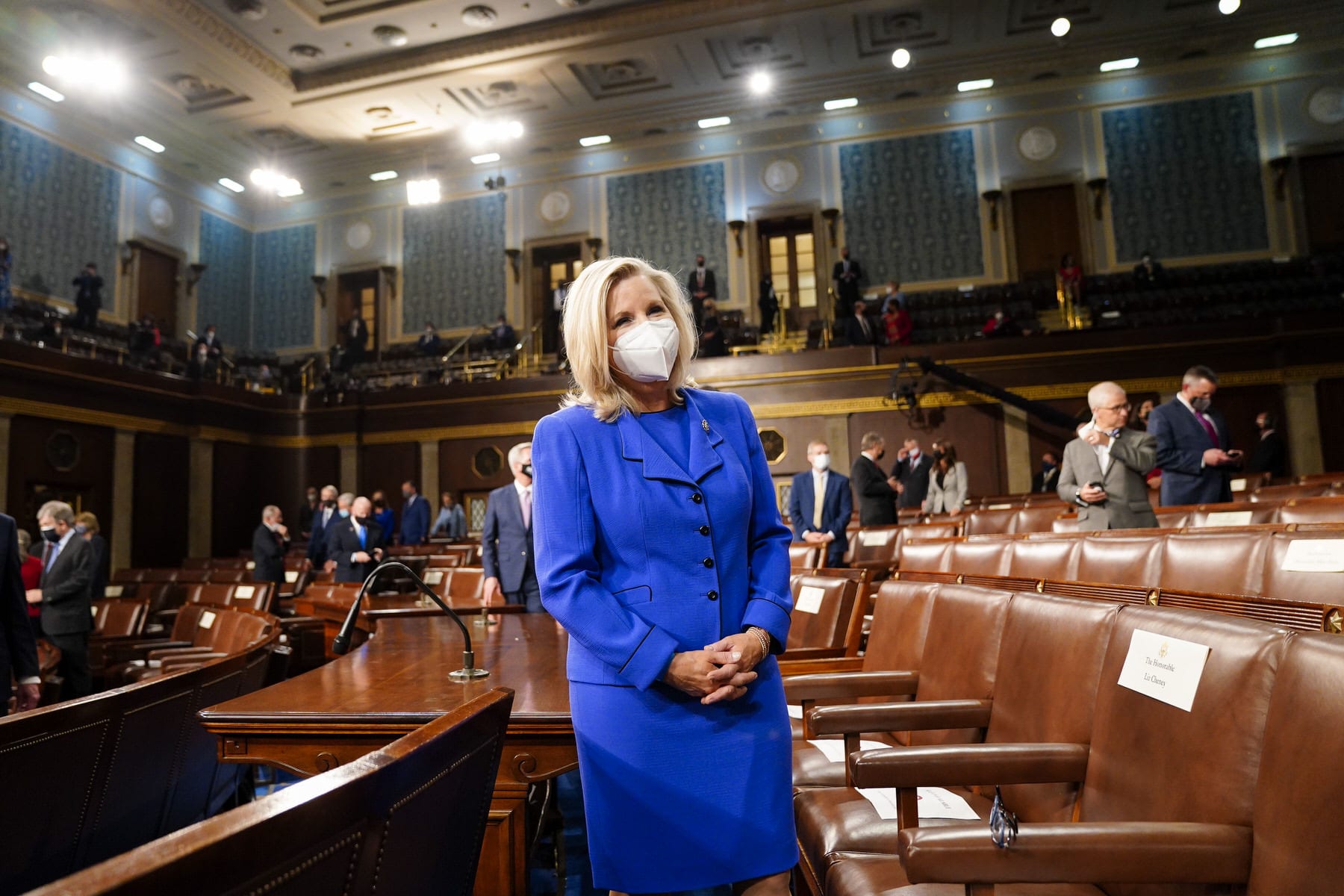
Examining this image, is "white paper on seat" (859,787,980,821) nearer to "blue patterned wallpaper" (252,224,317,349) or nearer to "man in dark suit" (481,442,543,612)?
"man in dark suit" (481,442,543,612)

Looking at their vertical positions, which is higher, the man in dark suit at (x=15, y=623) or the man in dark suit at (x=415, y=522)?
the man in dark suit at (x=415, y=522)

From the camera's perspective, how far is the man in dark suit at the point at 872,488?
6.09 metres

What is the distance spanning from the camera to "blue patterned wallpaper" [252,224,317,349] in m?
16.8

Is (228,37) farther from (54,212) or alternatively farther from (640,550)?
(640,550)

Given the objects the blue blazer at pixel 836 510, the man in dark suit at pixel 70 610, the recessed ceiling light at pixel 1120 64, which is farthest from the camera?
the recessed ceiling light at pixel 1120 64

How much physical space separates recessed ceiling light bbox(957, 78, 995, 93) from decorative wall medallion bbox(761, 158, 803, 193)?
284 centimetres

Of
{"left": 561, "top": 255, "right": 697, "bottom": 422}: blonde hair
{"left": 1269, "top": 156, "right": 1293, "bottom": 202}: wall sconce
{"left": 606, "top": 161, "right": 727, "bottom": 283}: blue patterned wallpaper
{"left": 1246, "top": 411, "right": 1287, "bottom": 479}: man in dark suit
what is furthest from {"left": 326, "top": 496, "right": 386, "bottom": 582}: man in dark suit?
{"left": 1269, "top": 156, "right": 1293, "bottom": 202}: wall sconce

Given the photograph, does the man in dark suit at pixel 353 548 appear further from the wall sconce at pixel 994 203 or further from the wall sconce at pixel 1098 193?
the wall sconce at pixel 1098 193

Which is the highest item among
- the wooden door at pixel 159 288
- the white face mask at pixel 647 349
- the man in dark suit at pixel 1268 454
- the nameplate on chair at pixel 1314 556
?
the wooden door at pixel 159 288

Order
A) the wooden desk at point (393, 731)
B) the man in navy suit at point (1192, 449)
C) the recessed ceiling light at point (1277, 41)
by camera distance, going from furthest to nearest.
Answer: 1. the recessed ceiling light at point (1277, 41)
2. the man in navy suit at point (1192, 449)
3. the wooden desk at point (393, 731)

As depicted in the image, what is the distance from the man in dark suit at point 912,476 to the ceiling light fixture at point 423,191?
9856mm

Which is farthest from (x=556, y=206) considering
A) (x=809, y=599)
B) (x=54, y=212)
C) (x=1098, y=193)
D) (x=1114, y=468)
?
(x=809, y=599)


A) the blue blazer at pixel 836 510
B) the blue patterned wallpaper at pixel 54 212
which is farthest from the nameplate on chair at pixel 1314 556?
the blue patterned wallpaper at pixel 54 212

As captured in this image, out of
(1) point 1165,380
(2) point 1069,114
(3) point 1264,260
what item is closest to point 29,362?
(1) point 1165,380
